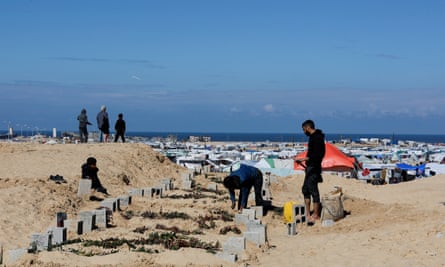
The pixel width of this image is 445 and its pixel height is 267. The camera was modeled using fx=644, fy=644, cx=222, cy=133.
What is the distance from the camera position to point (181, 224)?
12.3 meters

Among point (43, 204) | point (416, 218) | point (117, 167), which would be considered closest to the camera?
point (416, 218)

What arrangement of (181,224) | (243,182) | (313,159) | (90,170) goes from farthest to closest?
(90,170) < (243,182) < (313,159) < (181,224)

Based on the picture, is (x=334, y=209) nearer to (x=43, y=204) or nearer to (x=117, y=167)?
(x=43, y=204)

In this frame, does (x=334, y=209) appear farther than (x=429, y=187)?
No

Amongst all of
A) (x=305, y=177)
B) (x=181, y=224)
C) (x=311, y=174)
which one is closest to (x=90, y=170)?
(x=181, y=224)

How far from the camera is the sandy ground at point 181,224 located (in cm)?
869

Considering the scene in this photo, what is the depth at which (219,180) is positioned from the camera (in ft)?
75.4

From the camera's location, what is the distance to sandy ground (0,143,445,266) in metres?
8.69

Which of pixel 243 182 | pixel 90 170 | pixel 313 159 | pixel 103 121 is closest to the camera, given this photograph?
pixel 313 159

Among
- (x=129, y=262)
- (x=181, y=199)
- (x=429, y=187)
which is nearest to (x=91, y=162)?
(x=181, y=199)

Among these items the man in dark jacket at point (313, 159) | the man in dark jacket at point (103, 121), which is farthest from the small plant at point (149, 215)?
the man in dark jacket at point (103, 121)

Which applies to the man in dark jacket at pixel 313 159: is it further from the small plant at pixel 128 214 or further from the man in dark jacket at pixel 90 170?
the man in dark jacket at pixel 90 170

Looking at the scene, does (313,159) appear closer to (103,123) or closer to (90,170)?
(90,170)

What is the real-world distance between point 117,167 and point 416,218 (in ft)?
38.1
